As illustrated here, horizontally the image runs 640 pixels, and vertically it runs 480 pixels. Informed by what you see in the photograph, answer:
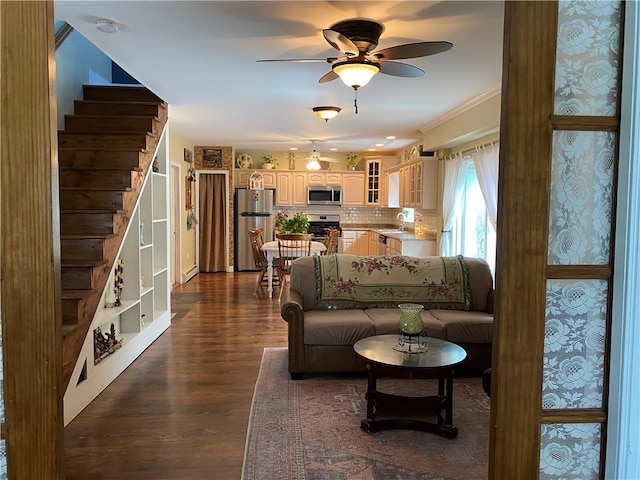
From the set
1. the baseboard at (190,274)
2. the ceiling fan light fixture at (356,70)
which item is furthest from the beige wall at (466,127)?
the baseboard at (190,274)

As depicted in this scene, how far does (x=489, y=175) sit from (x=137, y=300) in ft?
12.9

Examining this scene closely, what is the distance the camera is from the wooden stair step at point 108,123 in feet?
14.2

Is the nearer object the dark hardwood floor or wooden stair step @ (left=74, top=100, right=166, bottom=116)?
the dark hardwood floor

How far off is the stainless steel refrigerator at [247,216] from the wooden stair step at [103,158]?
5332mm

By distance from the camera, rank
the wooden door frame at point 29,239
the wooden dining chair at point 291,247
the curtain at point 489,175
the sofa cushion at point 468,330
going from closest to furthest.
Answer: the wooden door frame at point 29,239, the sofa cushion at point 468,330, the curtain at point 489,175, the wooden dining chair at point 291,247

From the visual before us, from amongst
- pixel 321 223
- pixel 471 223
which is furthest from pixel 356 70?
pixel 321 223

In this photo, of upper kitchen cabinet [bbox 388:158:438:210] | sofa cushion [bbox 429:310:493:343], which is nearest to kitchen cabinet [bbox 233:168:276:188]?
upper kitchen cabinet [bbox 388:158:438:210]

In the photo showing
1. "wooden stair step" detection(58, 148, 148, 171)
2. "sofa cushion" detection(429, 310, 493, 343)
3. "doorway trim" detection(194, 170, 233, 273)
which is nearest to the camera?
"sofa cushion" detection(429, 310, 493, 343)

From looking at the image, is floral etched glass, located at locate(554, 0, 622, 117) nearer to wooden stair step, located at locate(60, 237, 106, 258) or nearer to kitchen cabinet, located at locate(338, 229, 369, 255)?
wooden stair step, located at locate(60, 237, 106, 258)

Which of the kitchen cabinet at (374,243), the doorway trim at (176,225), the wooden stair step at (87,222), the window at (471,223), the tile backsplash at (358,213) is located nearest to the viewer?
the wooden stair step at (87,222)

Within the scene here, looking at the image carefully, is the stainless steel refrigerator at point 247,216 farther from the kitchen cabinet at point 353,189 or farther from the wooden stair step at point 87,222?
the wooden stair step at point 87,222

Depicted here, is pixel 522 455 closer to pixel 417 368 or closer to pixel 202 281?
pixel 417 368

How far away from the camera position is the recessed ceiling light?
283cm

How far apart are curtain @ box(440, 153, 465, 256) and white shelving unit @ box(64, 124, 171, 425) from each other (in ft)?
12.2
